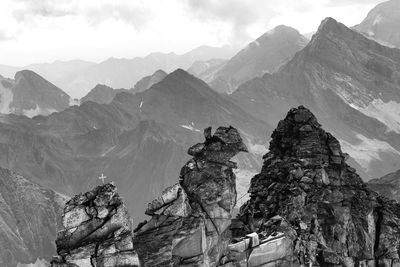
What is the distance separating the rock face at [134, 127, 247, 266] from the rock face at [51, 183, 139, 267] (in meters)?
3.73

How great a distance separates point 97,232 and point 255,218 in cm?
2900

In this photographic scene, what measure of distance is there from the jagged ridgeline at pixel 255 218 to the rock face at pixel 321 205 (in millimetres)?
127

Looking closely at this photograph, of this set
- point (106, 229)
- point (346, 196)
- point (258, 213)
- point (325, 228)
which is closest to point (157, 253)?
point (106, 229)

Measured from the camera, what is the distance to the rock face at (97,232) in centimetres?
4338

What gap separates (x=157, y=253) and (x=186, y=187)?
8294mm

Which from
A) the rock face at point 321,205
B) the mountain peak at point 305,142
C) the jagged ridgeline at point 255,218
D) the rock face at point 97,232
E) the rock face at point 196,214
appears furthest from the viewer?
the mountain peak at point 305,142

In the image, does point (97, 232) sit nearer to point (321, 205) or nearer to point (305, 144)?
point (321, 205)

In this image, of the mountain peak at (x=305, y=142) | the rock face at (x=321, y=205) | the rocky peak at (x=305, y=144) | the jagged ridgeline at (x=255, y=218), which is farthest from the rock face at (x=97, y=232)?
the mountain peak at (x=305, y=142)

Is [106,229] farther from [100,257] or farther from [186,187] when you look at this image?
[186,187]

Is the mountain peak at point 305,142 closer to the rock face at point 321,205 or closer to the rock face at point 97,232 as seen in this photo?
the rock face at point 321,205

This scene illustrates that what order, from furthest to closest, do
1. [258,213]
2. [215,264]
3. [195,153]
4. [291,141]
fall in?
[291,141] → [258,213] → [195,153] → [215,264]

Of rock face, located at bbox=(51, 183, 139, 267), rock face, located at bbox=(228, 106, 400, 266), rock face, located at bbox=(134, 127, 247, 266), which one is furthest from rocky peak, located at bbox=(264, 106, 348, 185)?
rock face, located at bbox=(51, 183, 139, 267)

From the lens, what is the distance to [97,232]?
44.2 metres

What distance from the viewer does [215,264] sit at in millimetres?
50906
